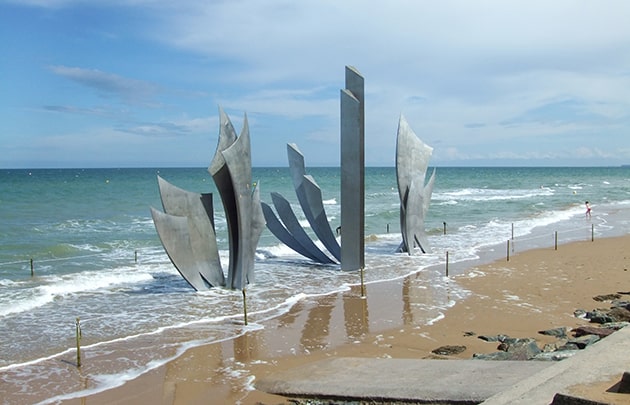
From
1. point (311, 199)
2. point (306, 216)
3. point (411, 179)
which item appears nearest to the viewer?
point (311, 199)

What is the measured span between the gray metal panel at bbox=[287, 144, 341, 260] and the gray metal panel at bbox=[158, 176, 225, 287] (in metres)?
3.72

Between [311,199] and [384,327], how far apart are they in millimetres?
7081

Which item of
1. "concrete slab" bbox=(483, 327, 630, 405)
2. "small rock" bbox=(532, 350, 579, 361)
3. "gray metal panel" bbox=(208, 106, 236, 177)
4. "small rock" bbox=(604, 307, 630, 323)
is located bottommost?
"small rock" bbox=(604, 307, 630, 323)

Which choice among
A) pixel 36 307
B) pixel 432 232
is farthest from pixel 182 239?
pixel 432 232

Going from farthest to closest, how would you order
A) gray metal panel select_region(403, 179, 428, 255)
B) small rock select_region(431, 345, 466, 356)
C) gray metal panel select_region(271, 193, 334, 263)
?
gray metal panel select_region(403, 179, 428, 255) < gray metal panel select_region(271, 193, 334, 263) < small rock select_region(431, 345, 466, 356)

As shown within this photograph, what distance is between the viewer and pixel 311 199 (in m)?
17.3

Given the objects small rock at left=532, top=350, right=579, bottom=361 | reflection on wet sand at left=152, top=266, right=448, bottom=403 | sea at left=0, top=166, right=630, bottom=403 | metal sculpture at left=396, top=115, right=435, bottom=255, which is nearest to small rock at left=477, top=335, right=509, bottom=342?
reflection on wet sand at left=152, top=266, right=448, bottom=403

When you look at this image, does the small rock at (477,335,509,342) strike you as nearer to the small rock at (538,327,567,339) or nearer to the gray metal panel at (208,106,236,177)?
the small rock at (538,327,567,339)

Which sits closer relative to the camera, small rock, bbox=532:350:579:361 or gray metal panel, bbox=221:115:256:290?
small rock, bbox=532:350:579:361

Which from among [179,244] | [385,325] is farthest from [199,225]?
[385,325]

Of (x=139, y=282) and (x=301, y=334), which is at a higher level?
(x=139, y=282)

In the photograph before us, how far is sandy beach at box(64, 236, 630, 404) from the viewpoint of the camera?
7816 millimetres

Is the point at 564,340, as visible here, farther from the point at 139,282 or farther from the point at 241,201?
the point at 139,282

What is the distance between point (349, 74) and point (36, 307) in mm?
9140
